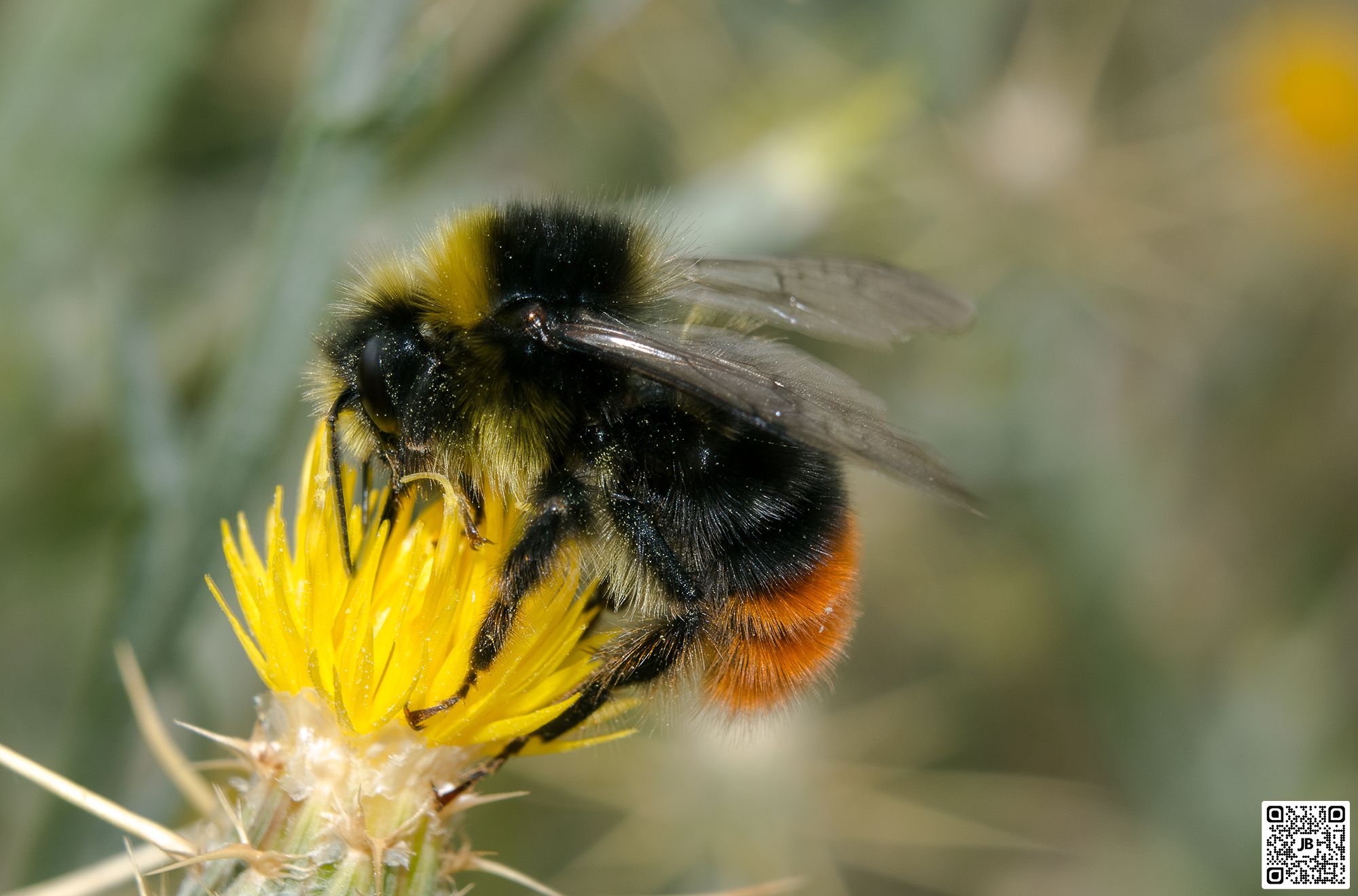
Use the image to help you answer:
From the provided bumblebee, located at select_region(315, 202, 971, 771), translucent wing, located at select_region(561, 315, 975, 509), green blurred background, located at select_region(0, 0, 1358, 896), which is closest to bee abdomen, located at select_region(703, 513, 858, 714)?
bumblebee, located at select_region(315, 202, 971, 771)

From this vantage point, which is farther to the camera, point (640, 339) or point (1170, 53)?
point (1170, 53)

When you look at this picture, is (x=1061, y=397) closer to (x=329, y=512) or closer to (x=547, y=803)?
(x=547, y=803)

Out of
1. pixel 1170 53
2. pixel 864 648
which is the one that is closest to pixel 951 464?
pixel 864 648

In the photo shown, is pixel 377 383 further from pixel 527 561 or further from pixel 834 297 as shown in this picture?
pixel 834 297

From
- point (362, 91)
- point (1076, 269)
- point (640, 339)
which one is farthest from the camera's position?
point (1076, 269)

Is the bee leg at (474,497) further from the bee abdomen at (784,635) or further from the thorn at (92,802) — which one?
the thorn at (92,802)

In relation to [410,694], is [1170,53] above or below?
above

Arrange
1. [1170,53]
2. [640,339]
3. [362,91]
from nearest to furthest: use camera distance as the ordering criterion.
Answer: [640,339]
[362,91]
[1170,53]

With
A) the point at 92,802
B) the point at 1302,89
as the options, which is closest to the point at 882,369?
the point at 1302,89
